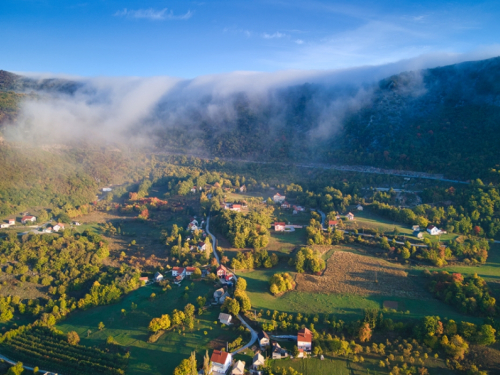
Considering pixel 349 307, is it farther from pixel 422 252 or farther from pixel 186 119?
pixel 186 119

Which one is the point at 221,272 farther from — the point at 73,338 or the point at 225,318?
the point at 73,338

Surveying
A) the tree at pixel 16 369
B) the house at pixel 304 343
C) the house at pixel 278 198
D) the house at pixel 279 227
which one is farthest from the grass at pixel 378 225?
the tree at pixel 16 369

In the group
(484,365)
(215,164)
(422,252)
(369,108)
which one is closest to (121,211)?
(215,164)

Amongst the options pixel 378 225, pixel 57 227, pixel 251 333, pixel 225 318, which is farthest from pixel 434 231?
pixel 57 227

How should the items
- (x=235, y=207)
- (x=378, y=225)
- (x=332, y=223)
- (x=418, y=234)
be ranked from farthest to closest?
1. (x=235, y=207)
2. (x=332, y=223)
3. (x=378, y=225)
4. (x=418, y=234)

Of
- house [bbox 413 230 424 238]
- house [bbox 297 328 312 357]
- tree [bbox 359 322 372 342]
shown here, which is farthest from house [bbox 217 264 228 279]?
house [bbox 413 230 424 238]

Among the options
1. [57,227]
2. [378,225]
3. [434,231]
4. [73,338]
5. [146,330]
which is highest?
[434,231]
